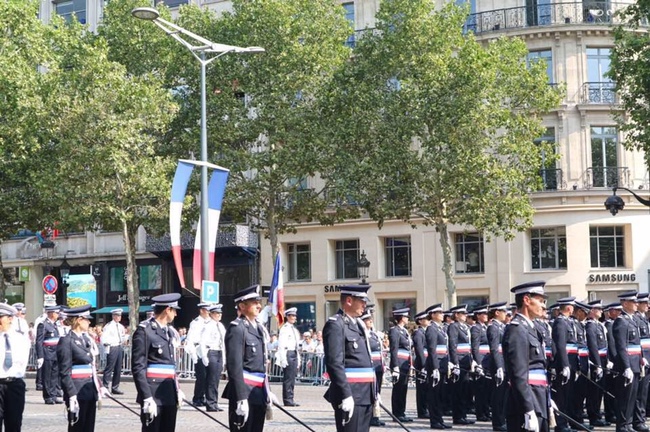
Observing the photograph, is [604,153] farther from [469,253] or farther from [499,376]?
[499,376]

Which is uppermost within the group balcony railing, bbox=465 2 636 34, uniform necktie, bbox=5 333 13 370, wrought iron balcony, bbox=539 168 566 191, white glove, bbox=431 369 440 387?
balcony railing, bbox=465 2 636 34

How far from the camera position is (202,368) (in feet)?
71.6

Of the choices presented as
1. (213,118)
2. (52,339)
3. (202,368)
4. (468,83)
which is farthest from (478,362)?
(213,118)

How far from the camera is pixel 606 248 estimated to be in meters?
39.3

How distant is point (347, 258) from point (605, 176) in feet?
36.8

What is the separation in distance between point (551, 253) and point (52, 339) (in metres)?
21.4

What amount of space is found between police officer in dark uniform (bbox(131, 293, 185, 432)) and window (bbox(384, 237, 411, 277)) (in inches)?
1203

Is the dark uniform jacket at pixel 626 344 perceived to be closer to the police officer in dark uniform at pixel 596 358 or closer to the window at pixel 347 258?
the police officer in dark uniform at pixel 596 358

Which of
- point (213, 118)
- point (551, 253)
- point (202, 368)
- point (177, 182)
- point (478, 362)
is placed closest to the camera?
point (478, 362)

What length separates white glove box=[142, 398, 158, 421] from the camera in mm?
11734

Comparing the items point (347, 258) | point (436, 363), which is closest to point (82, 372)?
point (436, 363)

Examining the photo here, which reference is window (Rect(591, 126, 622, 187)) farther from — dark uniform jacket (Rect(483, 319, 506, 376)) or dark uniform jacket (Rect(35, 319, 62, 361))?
dark uniform jacket (Rect(483, 319, 506, 376))

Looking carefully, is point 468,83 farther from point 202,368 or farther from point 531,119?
point 202,368

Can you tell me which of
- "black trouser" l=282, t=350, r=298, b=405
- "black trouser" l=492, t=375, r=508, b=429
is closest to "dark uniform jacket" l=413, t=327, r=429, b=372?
"black trouser" l=492, t=375, r=508, b=429
